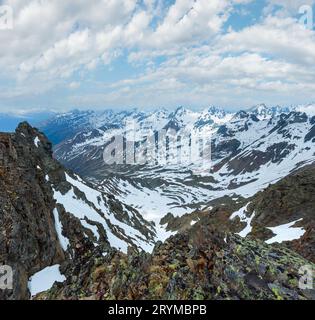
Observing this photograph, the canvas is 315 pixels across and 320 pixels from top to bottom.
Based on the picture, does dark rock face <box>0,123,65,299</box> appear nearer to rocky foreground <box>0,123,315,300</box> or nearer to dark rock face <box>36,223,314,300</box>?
rocky foreground <box>0,123,315,300</box>

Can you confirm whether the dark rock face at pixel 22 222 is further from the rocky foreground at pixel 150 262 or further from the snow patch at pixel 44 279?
the snow patch at pixel 44 279

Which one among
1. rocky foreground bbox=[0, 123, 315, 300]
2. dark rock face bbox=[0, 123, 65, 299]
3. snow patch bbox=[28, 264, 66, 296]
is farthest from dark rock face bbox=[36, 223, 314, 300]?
snow patch bbox=[28, 264, 66, 296]

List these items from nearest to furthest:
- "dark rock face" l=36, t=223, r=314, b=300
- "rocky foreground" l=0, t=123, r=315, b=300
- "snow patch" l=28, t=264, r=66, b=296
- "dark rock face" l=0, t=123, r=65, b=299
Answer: "dark rock face" l=36, t=223, r=314, b=300, "rocky foreground" l=0, t=123, r=315, b=300, "dark rock face" l=0, t=123, r=65, b=299, "snow patch" l=28, t=264, r=66, b=296

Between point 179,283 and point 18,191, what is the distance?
118 feet

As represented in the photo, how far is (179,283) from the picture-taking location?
23125 mm

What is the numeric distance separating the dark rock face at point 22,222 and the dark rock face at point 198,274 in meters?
15.0

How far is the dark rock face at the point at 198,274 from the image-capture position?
21188 millimetres

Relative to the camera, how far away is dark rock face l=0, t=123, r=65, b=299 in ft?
141

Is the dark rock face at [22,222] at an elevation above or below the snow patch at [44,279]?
above

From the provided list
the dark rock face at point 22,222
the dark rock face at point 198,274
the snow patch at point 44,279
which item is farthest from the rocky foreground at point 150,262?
the snow patch at point 44,279

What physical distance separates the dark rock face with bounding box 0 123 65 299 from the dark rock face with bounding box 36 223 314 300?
15.0 m

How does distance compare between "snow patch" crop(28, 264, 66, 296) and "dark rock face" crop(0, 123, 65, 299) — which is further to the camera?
"snow patch" crop(28, 264, 66, 296)

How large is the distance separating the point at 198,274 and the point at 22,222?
32599mm

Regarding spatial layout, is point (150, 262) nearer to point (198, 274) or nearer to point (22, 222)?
point (198, 274)
